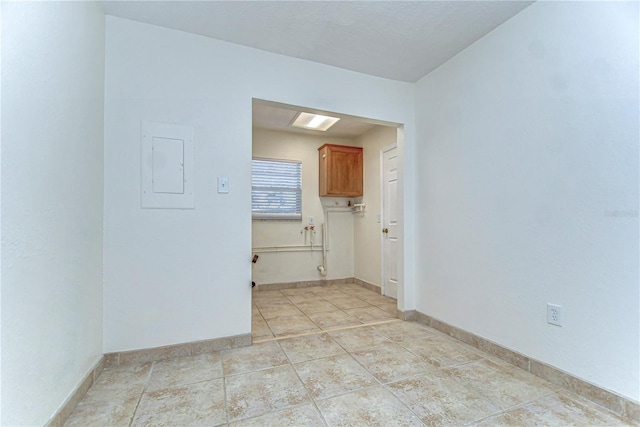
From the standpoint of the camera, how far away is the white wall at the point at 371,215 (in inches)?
170

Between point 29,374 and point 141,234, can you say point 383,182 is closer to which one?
point 141,234

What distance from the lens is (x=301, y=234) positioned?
470cm

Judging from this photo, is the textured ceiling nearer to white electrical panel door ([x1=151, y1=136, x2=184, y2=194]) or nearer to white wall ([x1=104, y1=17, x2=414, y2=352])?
white wall ([x1=104, y1=17, x2=414, y2=352])

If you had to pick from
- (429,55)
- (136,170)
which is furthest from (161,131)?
(429,55)

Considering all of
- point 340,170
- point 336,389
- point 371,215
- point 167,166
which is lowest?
point 336,389

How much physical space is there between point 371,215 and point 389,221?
1.62 ft

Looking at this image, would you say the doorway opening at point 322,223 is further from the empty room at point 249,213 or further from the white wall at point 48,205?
the white wall at point 48,205

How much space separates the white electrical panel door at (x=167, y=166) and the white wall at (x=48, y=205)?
315mm

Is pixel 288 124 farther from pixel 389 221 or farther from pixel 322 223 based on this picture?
pixel 389 221

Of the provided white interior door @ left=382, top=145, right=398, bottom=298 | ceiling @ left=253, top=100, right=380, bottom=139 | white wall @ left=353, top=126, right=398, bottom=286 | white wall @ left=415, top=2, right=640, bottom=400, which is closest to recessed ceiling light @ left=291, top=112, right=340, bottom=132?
ceiling @ left=253, top=100, right=380, bottom=139

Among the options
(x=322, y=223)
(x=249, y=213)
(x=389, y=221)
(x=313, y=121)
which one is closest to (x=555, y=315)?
(x=249, y=213)

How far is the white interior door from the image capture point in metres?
4.00

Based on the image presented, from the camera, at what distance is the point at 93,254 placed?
6.15ft

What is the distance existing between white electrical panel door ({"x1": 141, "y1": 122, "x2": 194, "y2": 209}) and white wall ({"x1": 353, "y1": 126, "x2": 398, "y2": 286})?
9.18ft
